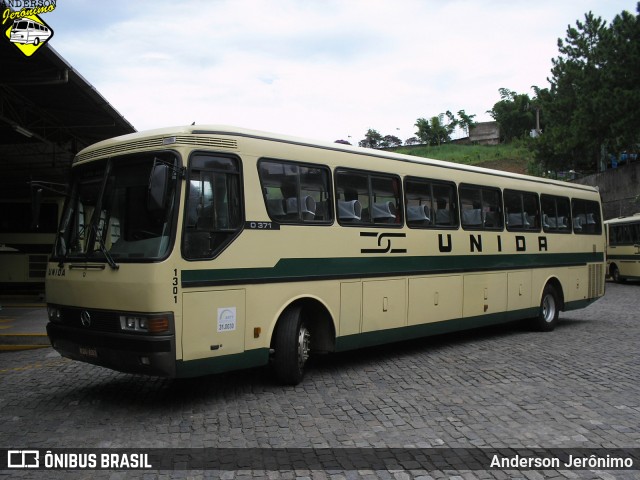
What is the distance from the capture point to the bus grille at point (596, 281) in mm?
14242

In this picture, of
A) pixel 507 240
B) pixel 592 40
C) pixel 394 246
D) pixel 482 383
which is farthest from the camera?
pixel 592 40

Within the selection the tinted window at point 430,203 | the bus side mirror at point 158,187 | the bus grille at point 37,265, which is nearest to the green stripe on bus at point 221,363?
the bus side mirror at point 158,187

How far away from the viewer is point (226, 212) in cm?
671

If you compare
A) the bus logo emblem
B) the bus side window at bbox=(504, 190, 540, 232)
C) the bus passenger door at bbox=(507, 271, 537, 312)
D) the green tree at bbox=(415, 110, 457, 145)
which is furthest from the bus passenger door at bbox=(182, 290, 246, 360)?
the green tree at bbox=(415, 110, 457, 145)

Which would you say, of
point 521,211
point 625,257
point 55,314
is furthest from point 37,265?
point 625,257

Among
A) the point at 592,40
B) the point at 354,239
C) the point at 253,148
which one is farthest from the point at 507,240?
the point at 592,40

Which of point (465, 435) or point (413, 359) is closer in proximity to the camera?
point (465, 435)

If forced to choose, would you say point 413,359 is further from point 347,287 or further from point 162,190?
point 162,190

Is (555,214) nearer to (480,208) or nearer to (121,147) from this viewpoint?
(480,208)

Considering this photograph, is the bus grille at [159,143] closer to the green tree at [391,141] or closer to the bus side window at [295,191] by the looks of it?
the bus side window at [295,191]

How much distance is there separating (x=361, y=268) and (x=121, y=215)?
3403 millimetres

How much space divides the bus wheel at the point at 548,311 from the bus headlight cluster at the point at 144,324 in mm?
8979

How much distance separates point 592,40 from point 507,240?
1028 inches

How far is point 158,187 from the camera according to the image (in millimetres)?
5949
